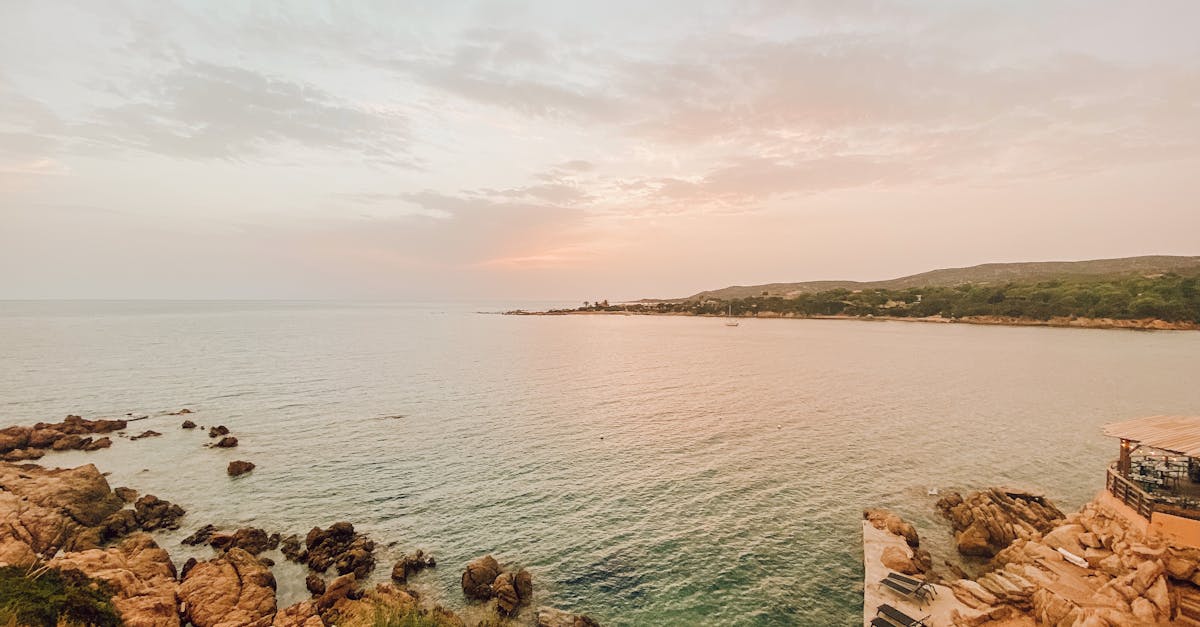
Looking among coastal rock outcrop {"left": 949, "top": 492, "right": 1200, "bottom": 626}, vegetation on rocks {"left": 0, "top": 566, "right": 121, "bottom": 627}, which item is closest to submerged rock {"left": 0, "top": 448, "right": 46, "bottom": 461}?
vegetation on rocks {"left": 0, "top": 566, "right": 121, "bottom": 627}

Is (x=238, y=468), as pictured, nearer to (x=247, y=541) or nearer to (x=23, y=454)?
(x=247, y=541)

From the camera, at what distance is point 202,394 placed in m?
59.3

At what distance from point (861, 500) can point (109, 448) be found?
185 feet

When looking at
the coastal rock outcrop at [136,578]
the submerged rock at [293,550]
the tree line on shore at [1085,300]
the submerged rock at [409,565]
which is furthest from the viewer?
the tree line on shore at [1085,300]

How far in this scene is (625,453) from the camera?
37531 millimetres

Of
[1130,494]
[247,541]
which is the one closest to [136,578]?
[247,541]

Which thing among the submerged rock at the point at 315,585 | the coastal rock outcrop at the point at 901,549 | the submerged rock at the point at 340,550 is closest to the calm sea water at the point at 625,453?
the submerged rock at the point at 315,585

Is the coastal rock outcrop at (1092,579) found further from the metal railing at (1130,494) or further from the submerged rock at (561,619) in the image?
the submerged rock at (561,619)

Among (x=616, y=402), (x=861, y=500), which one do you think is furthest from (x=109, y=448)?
(x=861, y=500)

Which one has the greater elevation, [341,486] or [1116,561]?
[1116,561]

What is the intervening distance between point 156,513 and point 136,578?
10.6 metres

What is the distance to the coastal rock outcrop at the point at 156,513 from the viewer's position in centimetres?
2631

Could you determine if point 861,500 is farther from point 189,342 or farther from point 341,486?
point 189,342

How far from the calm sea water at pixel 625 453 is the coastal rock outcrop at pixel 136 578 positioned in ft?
9.16
